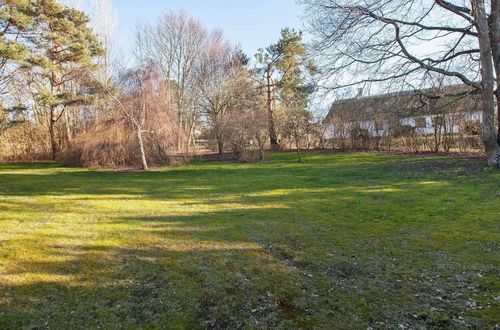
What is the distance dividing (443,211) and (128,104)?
15.7 m

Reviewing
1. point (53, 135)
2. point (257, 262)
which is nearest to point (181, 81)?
point (53, 135)

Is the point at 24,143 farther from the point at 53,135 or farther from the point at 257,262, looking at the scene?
the point at 257,262

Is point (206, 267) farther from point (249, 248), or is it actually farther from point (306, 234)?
point (306, 234)

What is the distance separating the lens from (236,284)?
11.2ft

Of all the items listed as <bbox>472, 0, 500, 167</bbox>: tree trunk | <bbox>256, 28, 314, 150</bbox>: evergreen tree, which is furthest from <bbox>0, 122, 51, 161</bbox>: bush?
<bbox>472, 0, 500, 167</bbox>: tree trunk

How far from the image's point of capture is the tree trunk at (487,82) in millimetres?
10062

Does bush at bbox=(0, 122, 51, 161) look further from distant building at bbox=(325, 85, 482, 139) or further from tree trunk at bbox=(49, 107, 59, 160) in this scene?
distant building at bbox=(325, 85, 482, 139)

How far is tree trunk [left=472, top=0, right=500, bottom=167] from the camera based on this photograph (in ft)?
33.0

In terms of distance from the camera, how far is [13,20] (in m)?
11.0

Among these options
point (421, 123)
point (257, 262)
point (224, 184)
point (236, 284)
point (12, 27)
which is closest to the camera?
point (236, 284)

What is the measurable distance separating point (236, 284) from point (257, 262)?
24.8 inches

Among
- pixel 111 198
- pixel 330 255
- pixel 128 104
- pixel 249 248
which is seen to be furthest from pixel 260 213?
pixel 128 104

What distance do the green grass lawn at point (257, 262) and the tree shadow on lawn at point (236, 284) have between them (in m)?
0.02

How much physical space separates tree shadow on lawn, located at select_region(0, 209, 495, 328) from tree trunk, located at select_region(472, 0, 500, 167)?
8.79 meters
